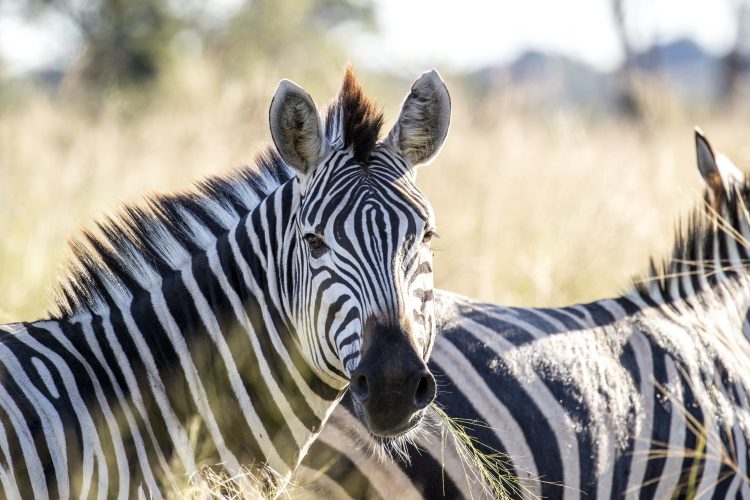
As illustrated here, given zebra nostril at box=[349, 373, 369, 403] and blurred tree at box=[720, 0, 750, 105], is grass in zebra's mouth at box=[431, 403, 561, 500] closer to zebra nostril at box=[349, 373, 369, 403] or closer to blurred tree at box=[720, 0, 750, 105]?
zebra nostril at box=[349, 373, 369, 403]

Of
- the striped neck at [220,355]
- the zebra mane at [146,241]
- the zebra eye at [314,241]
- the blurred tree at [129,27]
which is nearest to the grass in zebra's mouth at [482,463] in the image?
the striped neck at [220,355]

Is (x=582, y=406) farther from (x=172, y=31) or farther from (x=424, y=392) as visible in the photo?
(x=172, y=31)

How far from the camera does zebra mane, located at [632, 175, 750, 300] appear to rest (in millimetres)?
4309

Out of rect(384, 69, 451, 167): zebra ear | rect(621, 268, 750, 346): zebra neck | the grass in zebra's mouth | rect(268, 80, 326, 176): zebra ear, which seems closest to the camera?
rect(268, 80, 326, 176): zebra ear

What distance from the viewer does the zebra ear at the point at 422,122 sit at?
10.2ft

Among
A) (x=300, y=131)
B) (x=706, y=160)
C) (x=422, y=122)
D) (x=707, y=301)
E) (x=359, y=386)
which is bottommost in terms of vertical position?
(x=707, y=301)

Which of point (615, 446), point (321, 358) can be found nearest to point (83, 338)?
point (321, 358)

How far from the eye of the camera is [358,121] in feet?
9.88

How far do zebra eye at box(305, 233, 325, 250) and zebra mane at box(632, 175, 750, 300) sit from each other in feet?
6.60

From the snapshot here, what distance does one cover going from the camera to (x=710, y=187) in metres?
4.50

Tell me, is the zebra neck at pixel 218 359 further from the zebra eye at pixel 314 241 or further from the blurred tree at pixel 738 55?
the blurred tree at pixel 738 55

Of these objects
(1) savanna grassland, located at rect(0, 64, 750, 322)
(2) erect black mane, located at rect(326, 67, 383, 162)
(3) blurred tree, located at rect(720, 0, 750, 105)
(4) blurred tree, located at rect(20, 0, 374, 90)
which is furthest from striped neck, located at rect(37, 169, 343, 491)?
(3) blurred tree, located at rect(720, 0, 750, 105)

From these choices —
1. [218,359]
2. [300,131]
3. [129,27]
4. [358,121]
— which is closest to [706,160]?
[358,121]

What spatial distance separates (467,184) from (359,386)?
7.35m
